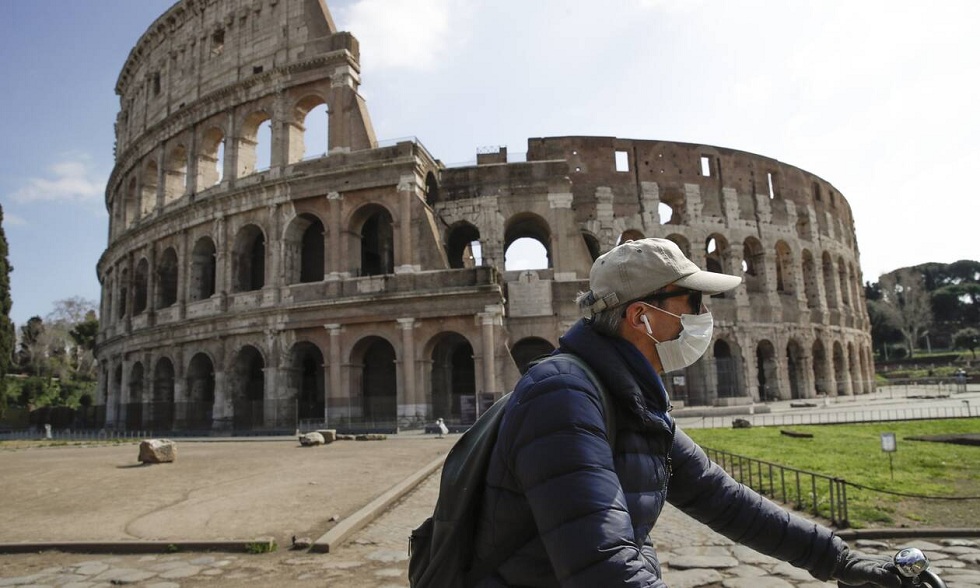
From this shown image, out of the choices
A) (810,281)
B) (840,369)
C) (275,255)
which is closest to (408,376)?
(275,255)

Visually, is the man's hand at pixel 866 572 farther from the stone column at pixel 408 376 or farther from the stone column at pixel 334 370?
the stone column at pixel 334 370

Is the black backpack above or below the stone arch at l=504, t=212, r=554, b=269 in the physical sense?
below

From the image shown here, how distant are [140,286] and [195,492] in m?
24.7

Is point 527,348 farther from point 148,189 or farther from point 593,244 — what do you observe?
point 148,189

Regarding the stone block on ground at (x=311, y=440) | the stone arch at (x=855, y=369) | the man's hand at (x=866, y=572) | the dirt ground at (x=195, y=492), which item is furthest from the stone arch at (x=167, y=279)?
the stone arch at (x=855, y=369)

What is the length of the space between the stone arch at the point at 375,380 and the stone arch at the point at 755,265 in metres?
16.7

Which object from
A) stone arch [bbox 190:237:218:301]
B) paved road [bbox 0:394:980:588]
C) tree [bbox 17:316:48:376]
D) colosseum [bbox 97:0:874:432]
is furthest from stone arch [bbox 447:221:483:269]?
tree [bbox 17:316:48:376]

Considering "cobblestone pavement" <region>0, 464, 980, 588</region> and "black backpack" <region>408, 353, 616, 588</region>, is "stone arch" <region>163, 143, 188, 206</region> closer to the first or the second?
"cobblestone pavement" <region>0, 464, 980, 588</region>

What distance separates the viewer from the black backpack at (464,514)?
4.96 ft

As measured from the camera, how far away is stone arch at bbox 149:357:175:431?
25109mm

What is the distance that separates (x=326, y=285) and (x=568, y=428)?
21.6 metres

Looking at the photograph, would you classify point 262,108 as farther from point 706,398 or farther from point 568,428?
point 568,428

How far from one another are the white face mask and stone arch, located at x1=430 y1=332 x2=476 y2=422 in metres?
19.3

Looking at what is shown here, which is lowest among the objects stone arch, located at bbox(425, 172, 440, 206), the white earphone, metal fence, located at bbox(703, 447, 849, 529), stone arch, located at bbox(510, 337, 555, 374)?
metal fence, located at bbox(703, 447, 849, 529)
